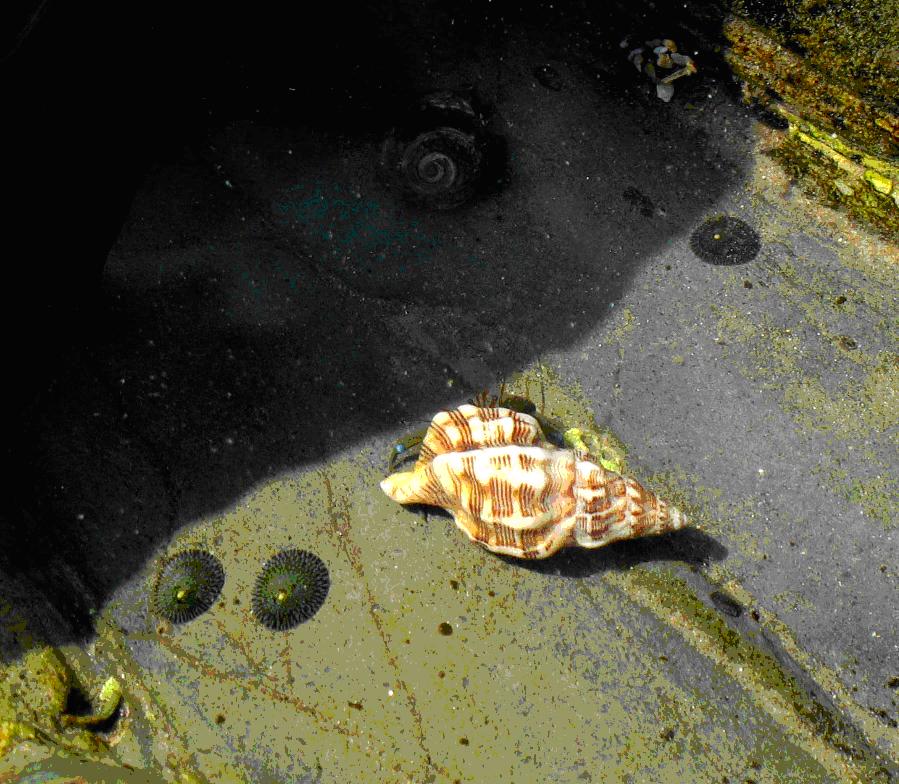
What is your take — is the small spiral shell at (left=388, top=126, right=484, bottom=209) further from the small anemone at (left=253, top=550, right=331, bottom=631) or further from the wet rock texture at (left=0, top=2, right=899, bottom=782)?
the small anemone at (left=253, top=550, right=331, bottom=631)

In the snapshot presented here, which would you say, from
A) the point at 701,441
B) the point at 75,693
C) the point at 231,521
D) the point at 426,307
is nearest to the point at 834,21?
the point at 701,441

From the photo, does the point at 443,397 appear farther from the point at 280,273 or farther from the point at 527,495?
the point at 280,273

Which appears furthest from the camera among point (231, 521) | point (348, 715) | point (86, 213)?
point (86, 213)

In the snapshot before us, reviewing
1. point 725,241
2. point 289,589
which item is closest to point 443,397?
point 289,589

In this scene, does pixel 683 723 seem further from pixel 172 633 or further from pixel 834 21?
pixel 834 21

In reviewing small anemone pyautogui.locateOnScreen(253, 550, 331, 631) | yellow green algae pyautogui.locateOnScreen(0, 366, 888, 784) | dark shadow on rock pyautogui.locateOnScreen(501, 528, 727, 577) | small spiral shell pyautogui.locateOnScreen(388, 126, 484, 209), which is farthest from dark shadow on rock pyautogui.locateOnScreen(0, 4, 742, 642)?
small anemone pyautogui.locateOnScreen(253, 550, 331, 631)
